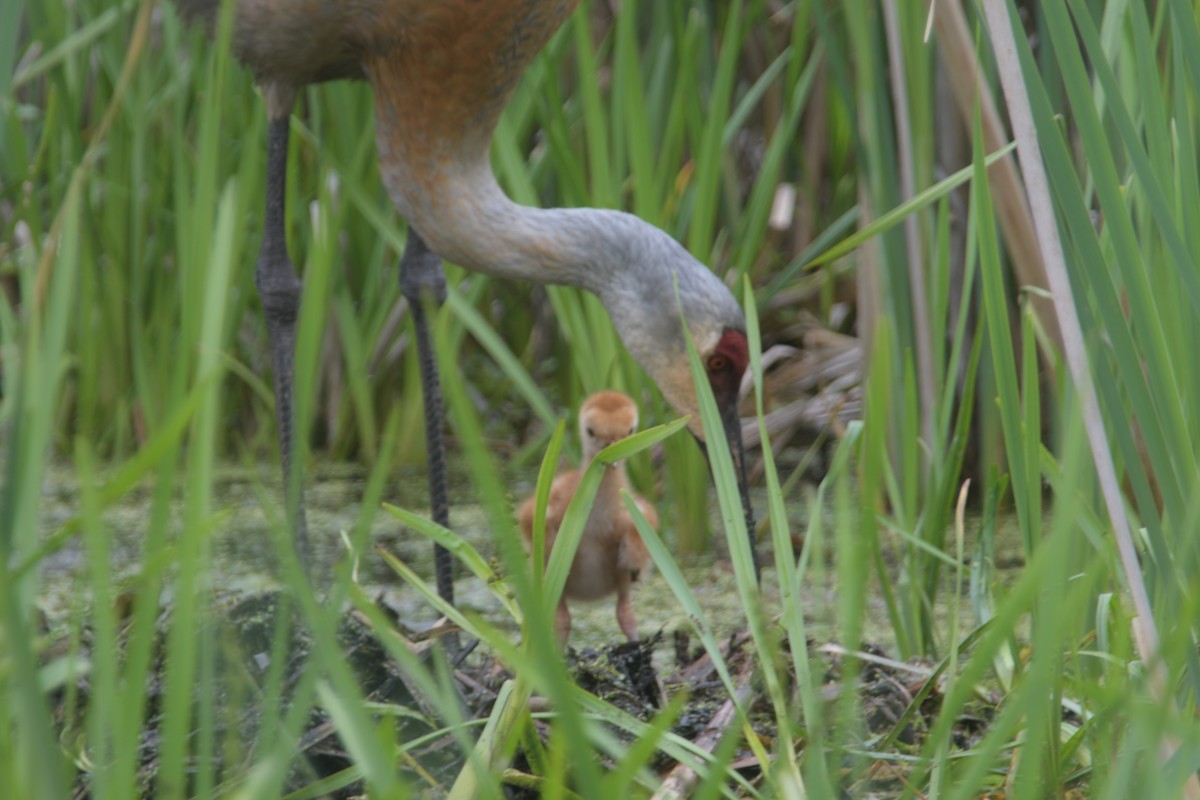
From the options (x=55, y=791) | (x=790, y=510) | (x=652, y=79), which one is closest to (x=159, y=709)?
(x=55, y=791)

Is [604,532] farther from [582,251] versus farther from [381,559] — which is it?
[381,559]

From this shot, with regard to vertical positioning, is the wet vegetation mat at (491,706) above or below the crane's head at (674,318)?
below

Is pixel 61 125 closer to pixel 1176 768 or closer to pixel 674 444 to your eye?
pixel 674 444

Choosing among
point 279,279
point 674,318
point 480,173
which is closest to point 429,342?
point 279,279

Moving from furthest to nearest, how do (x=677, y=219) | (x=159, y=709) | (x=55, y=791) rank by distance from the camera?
(x=677, y=219) → (x=159, y=709) → (x=55, y=791)

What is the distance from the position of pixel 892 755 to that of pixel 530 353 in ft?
8.01

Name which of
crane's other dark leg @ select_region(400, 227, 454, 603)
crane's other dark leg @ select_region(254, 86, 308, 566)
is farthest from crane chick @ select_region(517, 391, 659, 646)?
crane's other dark leg @ select_region(254, 86, 308, 566)

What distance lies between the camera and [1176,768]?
3.37 feet

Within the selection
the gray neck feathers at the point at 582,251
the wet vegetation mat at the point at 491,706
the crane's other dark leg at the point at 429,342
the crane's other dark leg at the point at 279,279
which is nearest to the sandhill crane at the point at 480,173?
the gray neck feathers at the point at 582,251

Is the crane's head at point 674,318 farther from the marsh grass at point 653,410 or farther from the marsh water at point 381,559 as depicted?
the marsh water at point 381,559

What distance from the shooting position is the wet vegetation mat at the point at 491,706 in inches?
59.2

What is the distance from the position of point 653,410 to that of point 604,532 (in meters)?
0.72

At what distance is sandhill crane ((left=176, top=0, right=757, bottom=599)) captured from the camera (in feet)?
7.87

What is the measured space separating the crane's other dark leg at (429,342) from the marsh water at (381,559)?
17 centimetres
